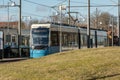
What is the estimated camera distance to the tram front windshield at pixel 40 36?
39000mm

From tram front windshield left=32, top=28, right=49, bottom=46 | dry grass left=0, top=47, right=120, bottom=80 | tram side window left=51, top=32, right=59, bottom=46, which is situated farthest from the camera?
tram side window left=51, top=32, right=59, bottom=46

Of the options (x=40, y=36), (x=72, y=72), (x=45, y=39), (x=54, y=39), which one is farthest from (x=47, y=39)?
(x=72, y=72)

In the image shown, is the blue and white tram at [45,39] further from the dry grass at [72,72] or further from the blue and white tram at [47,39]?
the dry grass at [72,72]

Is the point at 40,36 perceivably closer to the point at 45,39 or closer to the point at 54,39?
the point at 45,39

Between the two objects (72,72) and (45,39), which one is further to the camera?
(45,39)

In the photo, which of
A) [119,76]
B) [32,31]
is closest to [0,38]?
[32,31]

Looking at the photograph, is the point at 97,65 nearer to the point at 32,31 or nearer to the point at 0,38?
the point at 0,38

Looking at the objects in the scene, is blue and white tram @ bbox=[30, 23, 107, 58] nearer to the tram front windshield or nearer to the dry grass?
the tram front windshield

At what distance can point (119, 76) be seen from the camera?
13797 millimetres

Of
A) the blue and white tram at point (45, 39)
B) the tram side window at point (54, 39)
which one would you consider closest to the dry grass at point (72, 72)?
the blue and white tram at point (45, 39)

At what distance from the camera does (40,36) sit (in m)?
39.5

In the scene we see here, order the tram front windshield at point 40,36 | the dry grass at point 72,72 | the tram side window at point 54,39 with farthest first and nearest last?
the tram side window at point 54,39 → the tram front windshield at point 40,36 → the dry grass at point 72,72

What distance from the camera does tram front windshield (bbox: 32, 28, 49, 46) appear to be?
39.0 meters

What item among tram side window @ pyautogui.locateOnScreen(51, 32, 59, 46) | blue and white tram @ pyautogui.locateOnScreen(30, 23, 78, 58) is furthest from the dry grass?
tram side window @ pyautogui.locateOnScreen(51, 32, 59, 46)
